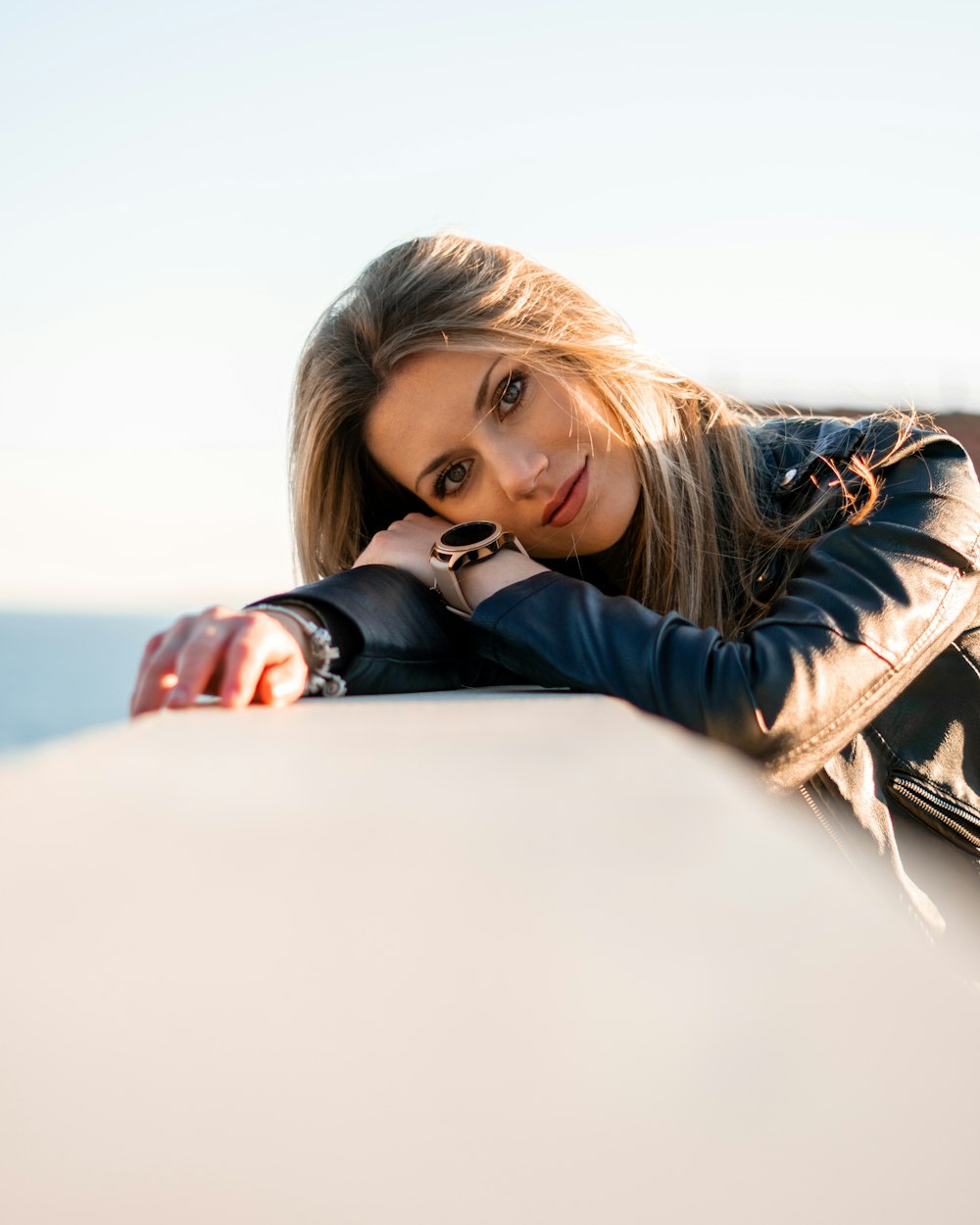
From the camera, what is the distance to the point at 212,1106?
0.33 meters

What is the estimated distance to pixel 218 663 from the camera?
1.09 meters

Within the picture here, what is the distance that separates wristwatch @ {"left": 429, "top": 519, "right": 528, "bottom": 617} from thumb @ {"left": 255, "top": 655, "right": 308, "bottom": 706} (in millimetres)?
484

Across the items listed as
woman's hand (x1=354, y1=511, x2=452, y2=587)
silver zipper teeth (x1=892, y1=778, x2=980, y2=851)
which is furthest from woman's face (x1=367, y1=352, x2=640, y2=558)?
silver zipper teeth (x1=892, y1=778, x2=980, y2=851)

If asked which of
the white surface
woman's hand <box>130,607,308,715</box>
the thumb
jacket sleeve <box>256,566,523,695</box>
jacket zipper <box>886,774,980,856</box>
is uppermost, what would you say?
the white surface

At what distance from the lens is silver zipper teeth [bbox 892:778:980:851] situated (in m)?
1.69

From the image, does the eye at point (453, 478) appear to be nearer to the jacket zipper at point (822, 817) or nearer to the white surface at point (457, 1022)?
the jacket zipper at point (822, 817)

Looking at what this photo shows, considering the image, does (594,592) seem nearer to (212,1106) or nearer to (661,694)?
(661,694)

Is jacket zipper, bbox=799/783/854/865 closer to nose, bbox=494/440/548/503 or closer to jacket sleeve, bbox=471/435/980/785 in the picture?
jacket sleeve, bbox=471/435/980/785

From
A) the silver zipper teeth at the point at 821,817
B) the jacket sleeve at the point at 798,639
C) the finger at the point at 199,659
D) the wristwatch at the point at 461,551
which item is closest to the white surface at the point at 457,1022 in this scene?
the finger at the point at 199,659

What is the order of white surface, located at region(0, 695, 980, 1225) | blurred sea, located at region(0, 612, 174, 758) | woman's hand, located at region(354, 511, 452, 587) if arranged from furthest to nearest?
blurred sea, located at region(0, 612, 174, 758), woman's hand, located at region(354, 511, 452, 587), white surface, located at region(0, 695, 980, 1225)

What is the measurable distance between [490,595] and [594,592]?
0.59 ft

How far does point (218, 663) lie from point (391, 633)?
20.3 inches

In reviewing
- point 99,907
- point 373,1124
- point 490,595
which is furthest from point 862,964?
point 490,595

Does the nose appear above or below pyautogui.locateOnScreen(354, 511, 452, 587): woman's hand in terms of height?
above
